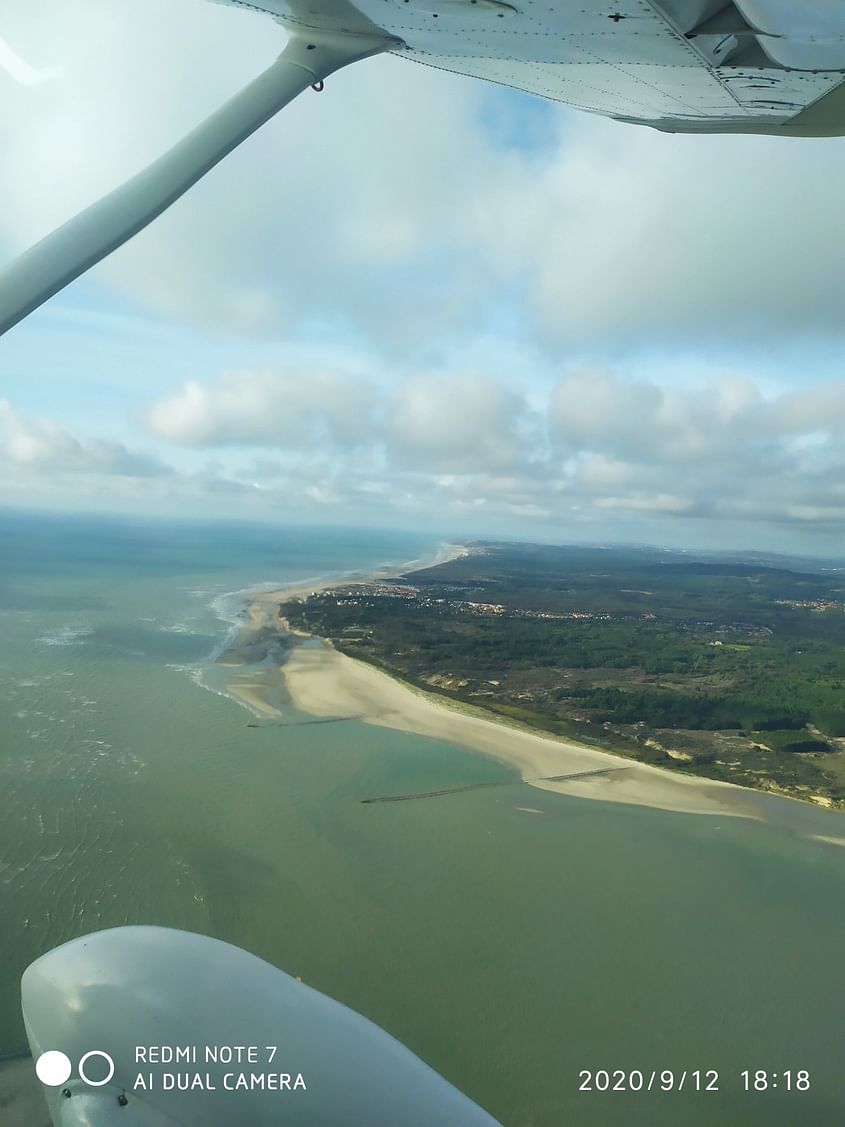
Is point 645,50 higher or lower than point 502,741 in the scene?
higher

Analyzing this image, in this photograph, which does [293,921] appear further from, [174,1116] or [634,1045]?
Answer: [174,1116]

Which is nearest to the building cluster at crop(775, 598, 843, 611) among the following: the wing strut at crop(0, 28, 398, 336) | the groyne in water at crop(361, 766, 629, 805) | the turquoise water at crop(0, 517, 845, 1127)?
the turquoise water at crop(0, 517, 845, 1127)

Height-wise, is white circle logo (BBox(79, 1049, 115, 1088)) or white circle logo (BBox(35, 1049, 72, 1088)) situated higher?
white circle logo (BBox(79, 1049, 115, 1088))

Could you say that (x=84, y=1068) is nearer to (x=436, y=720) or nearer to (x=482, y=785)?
(x=482, y=785)

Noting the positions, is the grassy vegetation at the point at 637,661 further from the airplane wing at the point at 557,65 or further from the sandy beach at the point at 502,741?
the airplane wing at the point at 557,65

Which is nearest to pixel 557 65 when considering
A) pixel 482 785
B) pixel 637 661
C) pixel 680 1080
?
pixel 680 1080

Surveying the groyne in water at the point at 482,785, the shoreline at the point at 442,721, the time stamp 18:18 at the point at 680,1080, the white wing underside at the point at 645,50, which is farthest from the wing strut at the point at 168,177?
the shoreline at the point at 442,721

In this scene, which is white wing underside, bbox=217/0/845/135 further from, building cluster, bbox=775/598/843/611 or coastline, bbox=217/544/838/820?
building cluster, bbox=775/598/843/611
